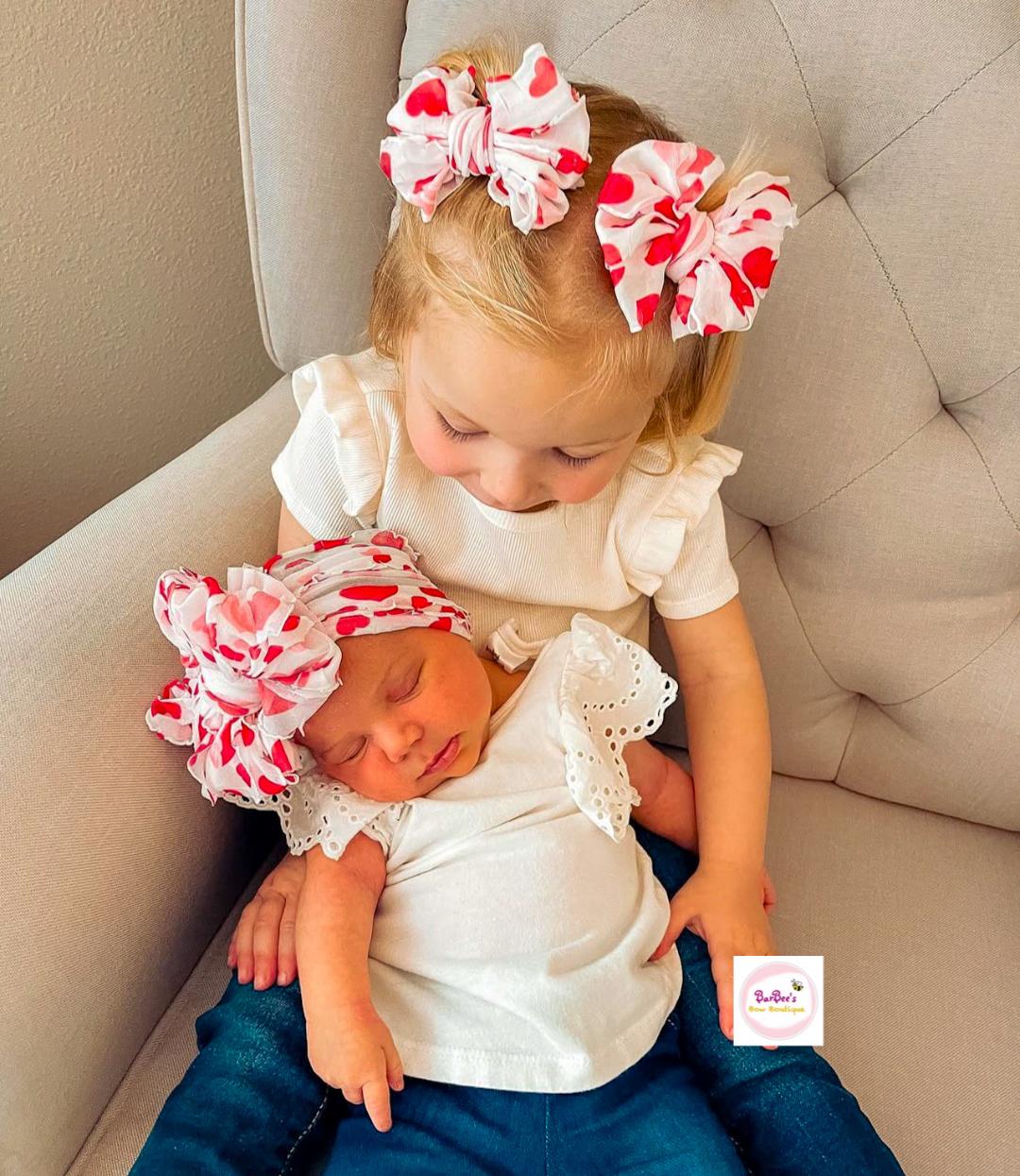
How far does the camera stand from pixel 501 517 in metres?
0.85

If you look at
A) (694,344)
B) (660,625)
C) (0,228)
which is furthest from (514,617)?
(0,228)

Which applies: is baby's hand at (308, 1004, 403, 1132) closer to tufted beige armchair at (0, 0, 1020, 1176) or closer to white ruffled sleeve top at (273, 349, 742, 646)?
tufted beige armchair at (0, 0, 1020, 1176)

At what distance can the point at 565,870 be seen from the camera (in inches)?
30.6

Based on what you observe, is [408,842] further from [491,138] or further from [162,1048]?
[491,138]

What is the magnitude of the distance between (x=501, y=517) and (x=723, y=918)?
1.21 feet

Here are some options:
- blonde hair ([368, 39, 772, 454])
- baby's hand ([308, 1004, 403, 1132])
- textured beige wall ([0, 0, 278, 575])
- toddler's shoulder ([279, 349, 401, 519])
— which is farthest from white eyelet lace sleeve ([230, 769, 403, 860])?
textured beige wall ([0, 0, 278, 575])

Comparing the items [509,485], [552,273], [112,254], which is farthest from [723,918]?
[112,254]

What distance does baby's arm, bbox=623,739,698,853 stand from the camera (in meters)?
0.92

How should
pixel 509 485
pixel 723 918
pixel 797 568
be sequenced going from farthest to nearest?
pixel 797 568, pixel 723 918, pixel 509 485

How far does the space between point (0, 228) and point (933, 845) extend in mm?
1155

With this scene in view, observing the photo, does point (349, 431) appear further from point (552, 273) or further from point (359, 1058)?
point (359, 1058)

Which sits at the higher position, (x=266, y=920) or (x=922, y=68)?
(x=922, y=68)

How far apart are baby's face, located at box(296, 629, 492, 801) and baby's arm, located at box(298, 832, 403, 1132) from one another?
0.20 feet

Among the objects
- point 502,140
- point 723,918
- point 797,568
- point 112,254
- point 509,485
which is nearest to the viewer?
point 502,140
